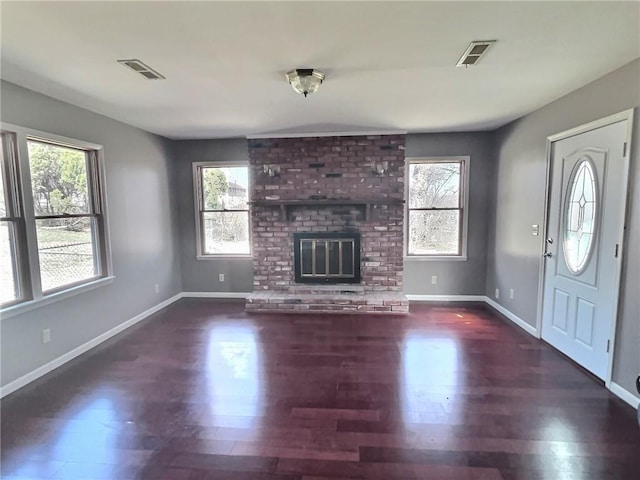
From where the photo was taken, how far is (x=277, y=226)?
464 centimetres

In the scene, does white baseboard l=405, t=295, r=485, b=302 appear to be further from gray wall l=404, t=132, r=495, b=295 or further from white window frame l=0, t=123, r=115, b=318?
white window frame l=0, t=123, r=115, b=318

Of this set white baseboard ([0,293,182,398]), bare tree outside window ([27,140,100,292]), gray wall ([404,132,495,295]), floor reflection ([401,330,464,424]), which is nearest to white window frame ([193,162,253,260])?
white baseboard ([0,293,182,398])

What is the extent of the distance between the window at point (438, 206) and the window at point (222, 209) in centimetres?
251

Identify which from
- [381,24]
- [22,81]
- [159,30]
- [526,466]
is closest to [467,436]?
[526,466]

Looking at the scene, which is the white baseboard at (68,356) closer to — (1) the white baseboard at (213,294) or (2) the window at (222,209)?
(1) the white baseboard at (213,294)

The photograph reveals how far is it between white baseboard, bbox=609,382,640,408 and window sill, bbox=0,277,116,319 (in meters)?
4.65

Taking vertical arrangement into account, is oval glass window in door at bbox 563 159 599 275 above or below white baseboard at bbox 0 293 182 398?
above

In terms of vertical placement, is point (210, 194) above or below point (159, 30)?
below

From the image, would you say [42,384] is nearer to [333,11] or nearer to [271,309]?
[271,309]

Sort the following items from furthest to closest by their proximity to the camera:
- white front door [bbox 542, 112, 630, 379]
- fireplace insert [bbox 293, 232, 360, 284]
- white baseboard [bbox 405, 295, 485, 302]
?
1. white baseboard [bbox 405, 295, 485, 302]
2. fireplace insert [bbox 293, 232, 360, 284]
3. white front door [bbox 542, 112, 630, 379]

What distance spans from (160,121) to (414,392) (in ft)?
12.7

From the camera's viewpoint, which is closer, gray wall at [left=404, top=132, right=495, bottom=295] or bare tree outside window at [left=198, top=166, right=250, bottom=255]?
gray wall at [left=404, top=132, right=495, bottom=295]

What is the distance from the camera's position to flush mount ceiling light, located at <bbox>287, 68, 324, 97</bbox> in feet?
7.54

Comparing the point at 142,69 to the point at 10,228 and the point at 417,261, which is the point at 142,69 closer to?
the point at 10,228
